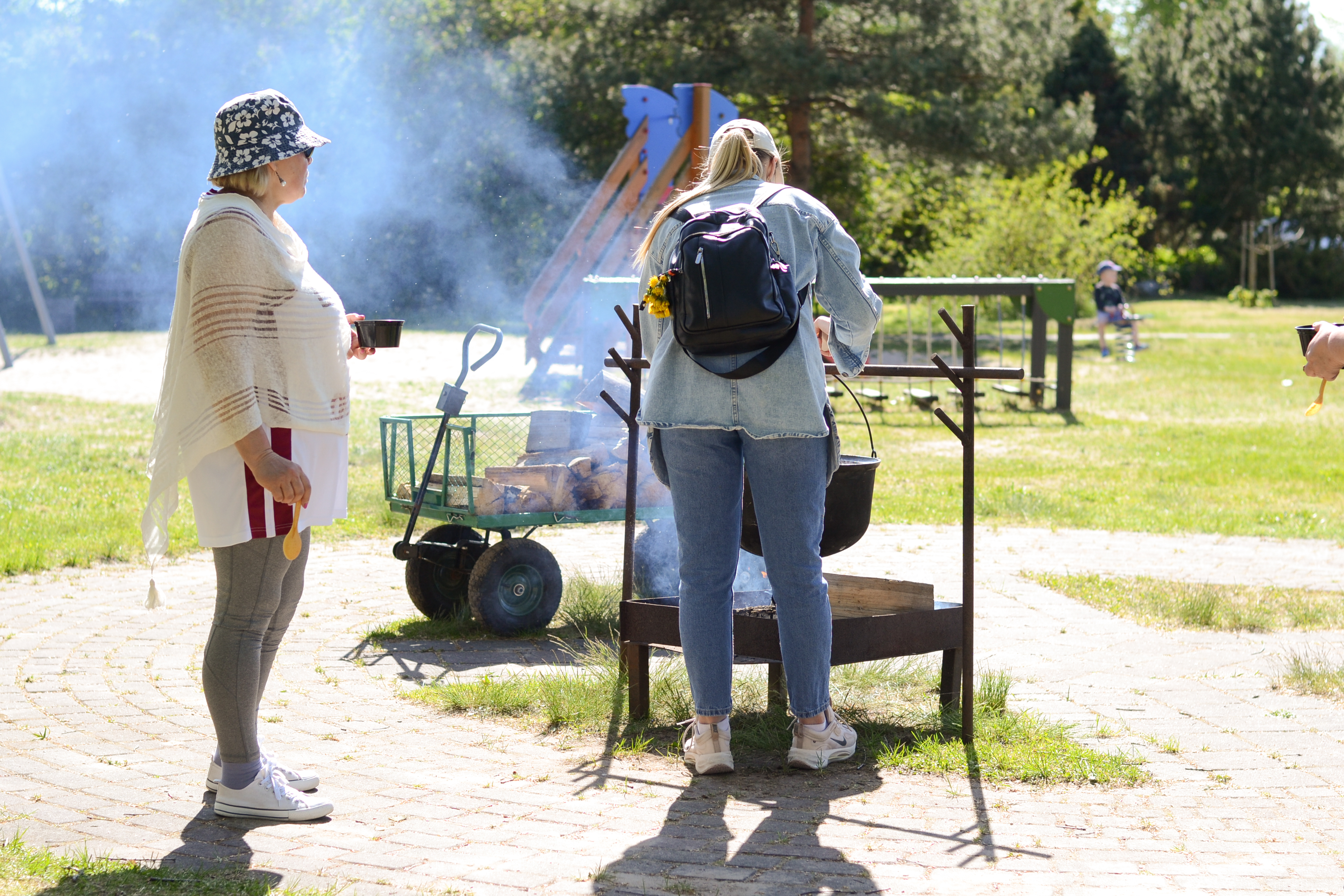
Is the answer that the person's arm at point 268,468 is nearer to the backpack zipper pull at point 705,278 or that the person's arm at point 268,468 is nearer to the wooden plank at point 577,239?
the backpack zipper pull at point 705,278

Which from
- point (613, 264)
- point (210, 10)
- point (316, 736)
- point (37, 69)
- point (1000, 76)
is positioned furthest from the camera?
point (210, 10)

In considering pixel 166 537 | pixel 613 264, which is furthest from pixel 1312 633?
pixel 613 264

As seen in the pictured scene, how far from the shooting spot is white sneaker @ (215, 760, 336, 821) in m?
3.15

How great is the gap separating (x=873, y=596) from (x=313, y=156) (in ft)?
51.7

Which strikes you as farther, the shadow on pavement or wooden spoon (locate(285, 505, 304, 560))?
wooden spoon (locate(285, 505, 304, 560))

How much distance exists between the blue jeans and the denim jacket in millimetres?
69

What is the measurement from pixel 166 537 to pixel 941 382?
1585 cm

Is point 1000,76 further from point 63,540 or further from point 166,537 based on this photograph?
point 166,537

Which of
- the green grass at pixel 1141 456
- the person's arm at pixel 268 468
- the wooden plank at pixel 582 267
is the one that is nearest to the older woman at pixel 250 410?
the person's arm at pixel 268 468

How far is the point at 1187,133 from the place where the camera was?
41438 millimetres

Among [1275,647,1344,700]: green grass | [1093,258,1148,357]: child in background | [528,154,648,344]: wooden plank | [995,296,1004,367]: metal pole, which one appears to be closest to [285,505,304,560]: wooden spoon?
[1275,647,1344,700]: green grass

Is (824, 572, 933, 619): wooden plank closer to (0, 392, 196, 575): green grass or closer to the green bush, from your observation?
(0, 392, 196, 575): green grass

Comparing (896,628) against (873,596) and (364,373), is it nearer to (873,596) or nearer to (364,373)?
(873,596)

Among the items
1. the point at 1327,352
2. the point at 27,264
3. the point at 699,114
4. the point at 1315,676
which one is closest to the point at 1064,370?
the point at 699,114
